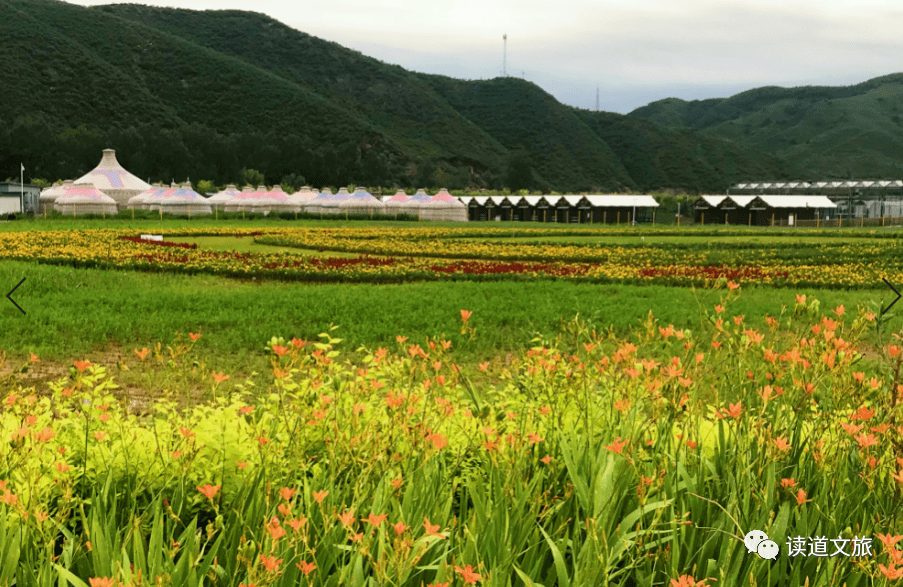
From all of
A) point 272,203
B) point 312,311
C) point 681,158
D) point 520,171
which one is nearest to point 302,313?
point 312,311

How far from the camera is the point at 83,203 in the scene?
5047 centimetres

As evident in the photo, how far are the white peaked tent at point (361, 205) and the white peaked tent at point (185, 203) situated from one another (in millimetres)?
11800

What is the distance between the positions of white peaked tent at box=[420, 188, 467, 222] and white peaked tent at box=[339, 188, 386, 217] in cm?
400

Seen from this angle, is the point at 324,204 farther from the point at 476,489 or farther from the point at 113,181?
the point at 476,489

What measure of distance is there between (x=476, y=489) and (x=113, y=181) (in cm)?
6956

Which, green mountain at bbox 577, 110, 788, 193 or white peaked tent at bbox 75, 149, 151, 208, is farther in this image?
green mountain at bbox 577, 110, 788, 193

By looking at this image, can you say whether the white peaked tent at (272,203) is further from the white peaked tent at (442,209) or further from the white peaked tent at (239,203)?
the white peaked tent at (442,209)

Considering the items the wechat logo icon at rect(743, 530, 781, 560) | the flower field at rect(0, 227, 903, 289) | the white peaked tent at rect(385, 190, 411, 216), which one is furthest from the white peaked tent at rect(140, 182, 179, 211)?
the wechat logo icon at rect(743, 530, 781, 560)

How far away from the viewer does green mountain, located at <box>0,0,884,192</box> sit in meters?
100

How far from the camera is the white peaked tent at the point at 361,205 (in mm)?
62125

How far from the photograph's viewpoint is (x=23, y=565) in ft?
8.05

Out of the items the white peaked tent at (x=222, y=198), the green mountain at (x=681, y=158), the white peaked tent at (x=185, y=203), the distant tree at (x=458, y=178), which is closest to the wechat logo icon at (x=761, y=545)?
the white peaked tent at (x=185, y=203)

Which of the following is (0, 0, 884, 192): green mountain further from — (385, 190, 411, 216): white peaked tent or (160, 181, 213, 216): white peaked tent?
(385, 190, 411, 216): white peaked tent

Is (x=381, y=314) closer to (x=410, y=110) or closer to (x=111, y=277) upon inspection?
(x=111, y=277)
